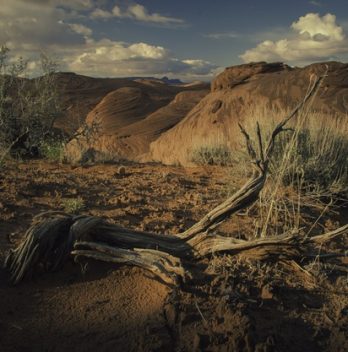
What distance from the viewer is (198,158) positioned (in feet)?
33.2

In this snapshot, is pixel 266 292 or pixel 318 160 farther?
pixel 318 160

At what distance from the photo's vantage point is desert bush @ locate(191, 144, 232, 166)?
30.9 ft

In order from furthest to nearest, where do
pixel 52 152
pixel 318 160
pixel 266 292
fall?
pixel 52 152
pixel 318 160
pixel 266 292

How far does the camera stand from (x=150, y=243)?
3.38 m

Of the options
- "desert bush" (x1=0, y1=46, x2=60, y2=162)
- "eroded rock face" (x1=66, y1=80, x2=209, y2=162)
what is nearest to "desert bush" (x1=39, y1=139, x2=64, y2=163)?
"desert bush" (x1=0, y1=46, x2=60, y2=162)

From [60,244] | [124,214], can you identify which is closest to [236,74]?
[124,214]

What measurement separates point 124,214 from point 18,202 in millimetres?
1015

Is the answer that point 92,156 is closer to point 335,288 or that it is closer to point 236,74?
point 335,288

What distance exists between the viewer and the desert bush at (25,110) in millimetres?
7812

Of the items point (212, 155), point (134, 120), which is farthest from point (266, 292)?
point (134, 120)

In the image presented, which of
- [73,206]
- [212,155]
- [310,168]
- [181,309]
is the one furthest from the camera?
[212,155]

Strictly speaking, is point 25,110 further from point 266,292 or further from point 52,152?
point 266,292

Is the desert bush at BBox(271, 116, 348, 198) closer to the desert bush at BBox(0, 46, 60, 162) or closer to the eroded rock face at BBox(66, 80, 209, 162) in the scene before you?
the desert bush at BBox(0, 46, 60, 162)

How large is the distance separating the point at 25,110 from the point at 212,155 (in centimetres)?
364
